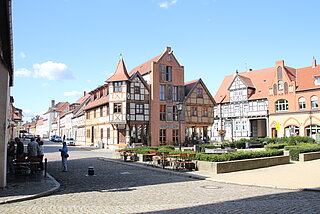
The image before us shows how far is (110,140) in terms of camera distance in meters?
38.7

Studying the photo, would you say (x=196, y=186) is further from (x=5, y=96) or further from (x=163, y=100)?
(x=163, y=100)

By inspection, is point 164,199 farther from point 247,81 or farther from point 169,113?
point 247,81

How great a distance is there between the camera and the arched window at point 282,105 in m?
47.4

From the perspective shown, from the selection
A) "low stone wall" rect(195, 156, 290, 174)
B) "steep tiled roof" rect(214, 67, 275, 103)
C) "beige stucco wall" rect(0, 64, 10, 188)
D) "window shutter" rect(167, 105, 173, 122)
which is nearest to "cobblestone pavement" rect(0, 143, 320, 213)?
"beige stucco wall" rect(0, 64, 10, 188)

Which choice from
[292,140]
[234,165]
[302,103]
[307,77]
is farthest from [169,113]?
[234,165]

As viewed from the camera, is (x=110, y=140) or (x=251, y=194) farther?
(x=110, y=140)

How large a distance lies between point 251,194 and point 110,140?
30689mm

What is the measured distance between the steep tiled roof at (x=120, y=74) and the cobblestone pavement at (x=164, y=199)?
1003 inches

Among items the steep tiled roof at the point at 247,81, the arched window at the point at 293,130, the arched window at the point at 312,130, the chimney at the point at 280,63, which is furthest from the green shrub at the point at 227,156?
the steep tiled roof at the point at 247,81

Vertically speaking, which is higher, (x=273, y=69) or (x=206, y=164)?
(x=273, y=69)

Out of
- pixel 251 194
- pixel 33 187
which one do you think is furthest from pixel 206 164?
pixel 33 187

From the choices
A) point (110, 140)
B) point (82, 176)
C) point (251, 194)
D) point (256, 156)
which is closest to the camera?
point (251, 194)

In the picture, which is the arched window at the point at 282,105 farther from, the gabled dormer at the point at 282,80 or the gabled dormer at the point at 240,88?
the gabled dormer at the point at 240,88

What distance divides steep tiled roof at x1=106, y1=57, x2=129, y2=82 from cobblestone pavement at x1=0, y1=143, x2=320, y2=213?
83.6ft
